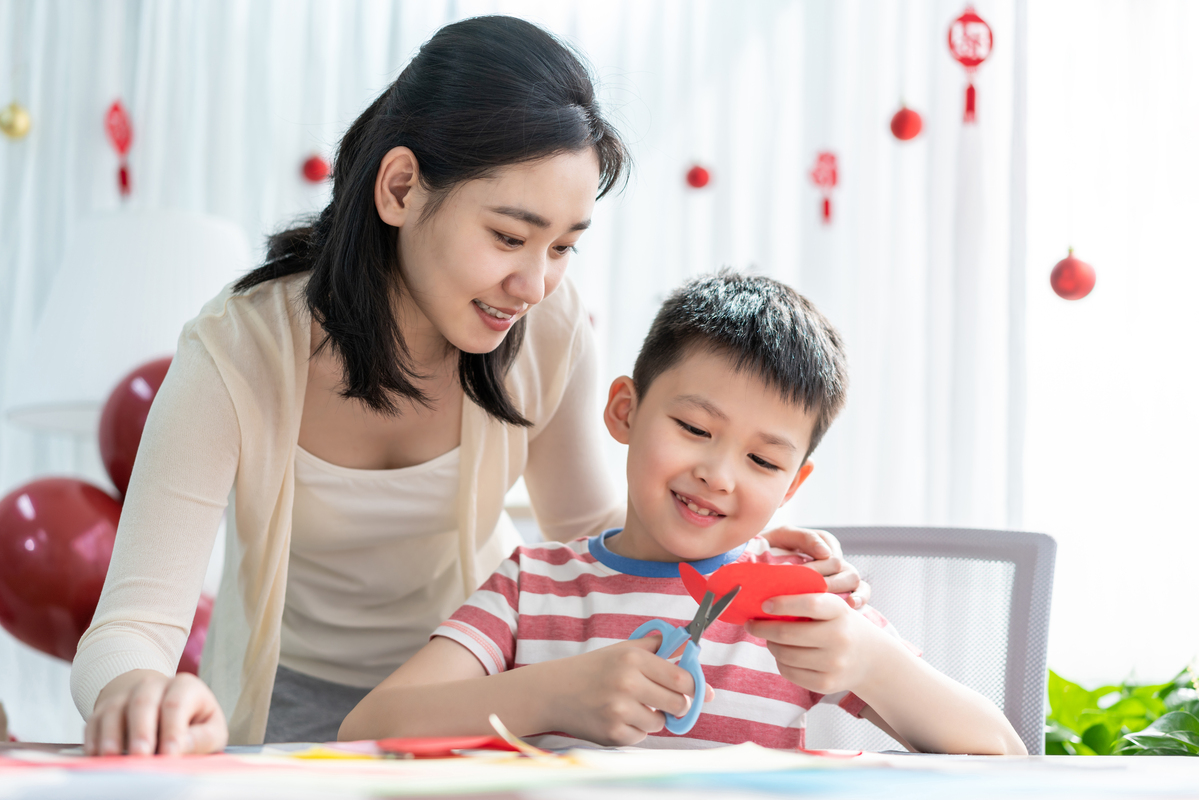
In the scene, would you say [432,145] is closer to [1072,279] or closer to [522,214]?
[522,214]

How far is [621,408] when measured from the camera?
0.99 meters

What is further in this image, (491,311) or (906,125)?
(906,125)

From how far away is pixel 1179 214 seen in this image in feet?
6.24

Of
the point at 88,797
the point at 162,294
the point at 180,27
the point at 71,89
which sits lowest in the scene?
the point at 88,797

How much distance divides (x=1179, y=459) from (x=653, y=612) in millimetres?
1457

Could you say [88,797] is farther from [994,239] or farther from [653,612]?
[994,239]

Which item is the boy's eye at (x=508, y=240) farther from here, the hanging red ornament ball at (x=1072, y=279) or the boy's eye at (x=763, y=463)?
the hanging red ornament ball at (x=1072, y=279)

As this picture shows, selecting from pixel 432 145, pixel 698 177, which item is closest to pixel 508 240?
pixel 432 145

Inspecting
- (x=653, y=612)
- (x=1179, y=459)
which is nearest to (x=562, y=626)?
(x=653, y=612)

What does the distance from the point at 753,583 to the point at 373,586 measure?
67 centimetres

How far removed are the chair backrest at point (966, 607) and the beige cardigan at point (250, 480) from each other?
360 millimetres

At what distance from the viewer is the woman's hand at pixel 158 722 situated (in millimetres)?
565

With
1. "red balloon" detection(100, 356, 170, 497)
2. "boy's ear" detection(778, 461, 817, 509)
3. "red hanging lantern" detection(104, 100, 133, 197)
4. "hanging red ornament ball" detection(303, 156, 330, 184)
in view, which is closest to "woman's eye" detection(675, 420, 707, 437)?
"boy's ear" detection(778, 461, 817, 509)

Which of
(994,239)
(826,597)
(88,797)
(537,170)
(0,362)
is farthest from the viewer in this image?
(0,362)
